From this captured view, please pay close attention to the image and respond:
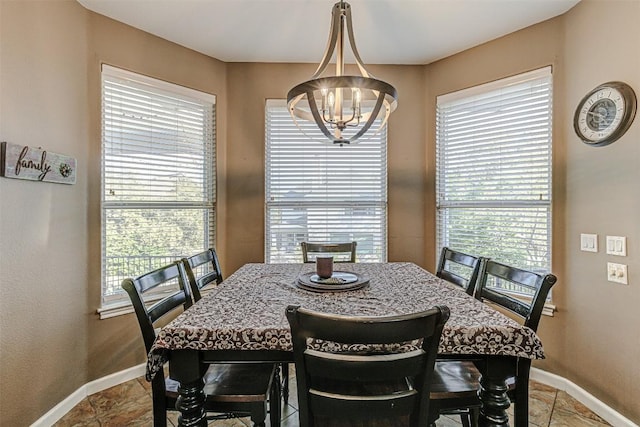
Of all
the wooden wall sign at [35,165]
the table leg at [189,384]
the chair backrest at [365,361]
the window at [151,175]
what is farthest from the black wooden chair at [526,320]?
the wooden wall sign at [35,165]

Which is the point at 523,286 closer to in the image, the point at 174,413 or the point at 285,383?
the point at 285,383

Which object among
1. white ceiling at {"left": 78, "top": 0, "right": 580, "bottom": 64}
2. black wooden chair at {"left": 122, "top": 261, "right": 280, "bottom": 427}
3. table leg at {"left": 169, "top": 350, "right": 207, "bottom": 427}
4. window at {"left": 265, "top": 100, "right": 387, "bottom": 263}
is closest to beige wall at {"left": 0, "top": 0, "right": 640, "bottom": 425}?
white ceiling at {"left": 78, "top": 0, "right": 580, "bottom": 64}

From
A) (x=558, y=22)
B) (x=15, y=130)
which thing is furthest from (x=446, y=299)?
(x=15, y=130)

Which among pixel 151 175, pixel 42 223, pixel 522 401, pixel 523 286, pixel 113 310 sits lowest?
pixel 522 401

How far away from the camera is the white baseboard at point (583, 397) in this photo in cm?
191

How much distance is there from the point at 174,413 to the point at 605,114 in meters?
3.34

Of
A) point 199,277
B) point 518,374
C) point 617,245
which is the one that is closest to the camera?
point 518,374

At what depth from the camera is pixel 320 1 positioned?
2.17 meters

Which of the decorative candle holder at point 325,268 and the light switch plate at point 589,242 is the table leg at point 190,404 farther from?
the light switch plate at point 589,242

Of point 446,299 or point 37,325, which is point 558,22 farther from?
point 37,325

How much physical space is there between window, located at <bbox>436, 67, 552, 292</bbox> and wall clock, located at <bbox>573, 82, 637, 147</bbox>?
259 mm

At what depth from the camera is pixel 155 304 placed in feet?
4.96

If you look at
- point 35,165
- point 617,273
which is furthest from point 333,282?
point 35,165

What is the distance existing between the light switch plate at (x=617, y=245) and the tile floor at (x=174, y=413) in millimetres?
1041
